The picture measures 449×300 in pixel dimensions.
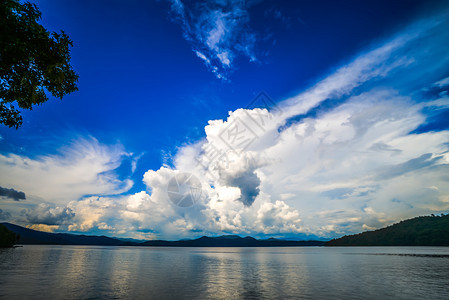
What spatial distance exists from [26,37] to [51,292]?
3963 cm

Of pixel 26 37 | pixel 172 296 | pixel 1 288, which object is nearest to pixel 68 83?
pixel 26 37

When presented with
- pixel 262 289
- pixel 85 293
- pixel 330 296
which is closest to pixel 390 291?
pixel 330 296

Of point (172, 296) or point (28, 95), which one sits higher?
point (28, 95)

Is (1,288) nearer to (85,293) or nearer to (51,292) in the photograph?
(51,292)

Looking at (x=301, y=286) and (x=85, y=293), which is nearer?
(x=85, y=293)

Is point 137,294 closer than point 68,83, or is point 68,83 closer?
point 68,83

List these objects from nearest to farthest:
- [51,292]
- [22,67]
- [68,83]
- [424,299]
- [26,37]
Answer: [26,37] → [22,67] → [68,83] → [424,299] → [51,292]

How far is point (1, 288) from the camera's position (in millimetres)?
39438

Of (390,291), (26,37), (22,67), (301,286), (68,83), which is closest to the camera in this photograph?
(26,37)

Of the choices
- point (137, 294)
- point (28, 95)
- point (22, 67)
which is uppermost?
point (22, 67)

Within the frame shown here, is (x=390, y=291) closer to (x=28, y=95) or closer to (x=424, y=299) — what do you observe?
(x=424, y=299)

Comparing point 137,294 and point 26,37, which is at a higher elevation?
point 26,37

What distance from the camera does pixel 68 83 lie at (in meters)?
21.1

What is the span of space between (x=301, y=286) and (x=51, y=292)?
4388cm
